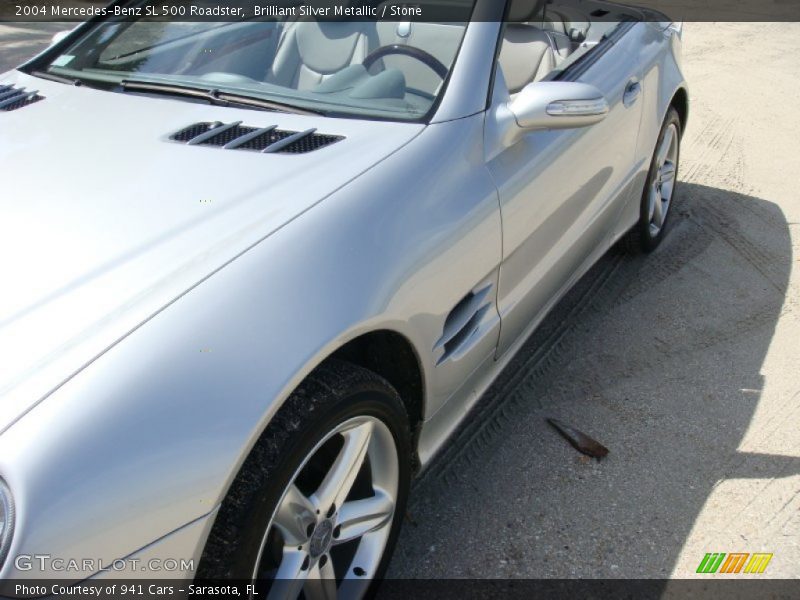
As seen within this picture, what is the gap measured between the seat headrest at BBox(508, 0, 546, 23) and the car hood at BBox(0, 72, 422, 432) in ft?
2.68

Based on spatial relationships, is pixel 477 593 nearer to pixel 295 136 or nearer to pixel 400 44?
pixel 295 136

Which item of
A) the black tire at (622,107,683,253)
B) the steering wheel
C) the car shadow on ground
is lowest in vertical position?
the car shadow on ground

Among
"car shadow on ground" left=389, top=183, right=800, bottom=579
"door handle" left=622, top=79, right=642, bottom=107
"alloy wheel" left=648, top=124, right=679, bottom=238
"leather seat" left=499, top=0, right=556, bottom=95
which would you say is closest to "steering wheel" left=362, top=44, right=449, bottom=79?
"leather seat" left=499, top=0, right=556, bottom=95

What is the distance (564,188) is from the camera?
8.62ft

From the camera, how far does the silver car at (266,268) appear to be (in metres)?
1.33

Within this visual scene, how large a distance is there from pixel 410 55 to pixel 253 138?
2.30 feet

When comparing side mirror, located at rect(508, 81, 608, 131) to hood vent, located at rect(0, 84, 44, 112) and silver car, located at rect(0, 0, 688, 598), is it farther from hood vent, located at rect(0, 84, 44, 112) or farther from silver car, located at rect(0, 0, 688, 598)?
hood vent, located at rect(0, 84, 44, 112)

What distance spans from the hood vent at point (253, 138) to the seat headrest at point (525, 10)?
0.90 m

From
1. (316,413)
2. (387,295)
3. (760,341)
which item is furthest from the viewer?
(760,341)

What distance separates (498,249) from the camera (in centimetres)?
223

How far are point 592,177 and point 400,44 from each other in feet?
2.79

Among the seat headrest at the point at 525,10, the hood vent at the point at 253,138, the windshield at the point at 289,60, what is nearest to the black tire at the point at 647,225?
the seat headrest at the point at 525,10

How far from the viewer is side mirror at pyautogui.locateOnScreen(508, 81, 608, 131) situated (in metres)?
2.26

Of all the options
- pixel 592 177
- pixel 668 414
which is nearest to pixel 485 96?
pixel 592 177
